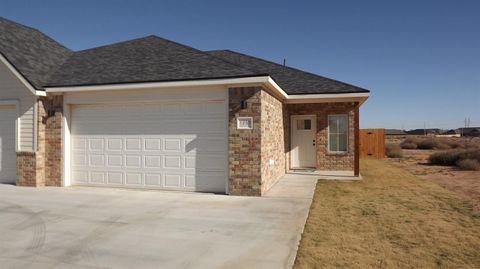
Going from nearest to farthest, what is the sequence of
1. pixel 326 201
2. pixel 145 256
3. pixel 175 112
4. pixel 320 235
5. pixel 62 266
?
pixel 62 266
pixel 145 256
pixel 320 235
pixel 326 201
pixel 175 112

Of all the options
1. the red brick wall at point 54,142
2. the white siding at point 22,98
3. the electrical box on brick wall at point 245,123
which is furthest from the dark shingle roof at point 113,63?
the electrical box on brick wall at point 245,123

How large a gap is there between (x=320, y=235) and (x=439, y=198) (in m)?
5.34

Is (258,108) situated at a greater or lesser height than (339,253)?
greater

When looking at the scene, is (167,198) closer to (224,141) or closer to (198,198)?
(198,198)

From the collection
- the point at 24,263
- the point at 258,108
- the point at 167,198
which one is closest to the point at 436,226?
the point at 258,108

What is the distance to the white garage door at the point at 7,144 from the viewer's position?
10977 mm

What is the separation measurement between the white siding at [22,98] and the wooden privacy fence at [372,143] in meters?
19.3

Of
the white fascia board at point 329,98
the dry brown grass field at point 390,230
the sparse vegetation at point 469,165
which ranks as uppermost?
the white fascia board at point 329,98

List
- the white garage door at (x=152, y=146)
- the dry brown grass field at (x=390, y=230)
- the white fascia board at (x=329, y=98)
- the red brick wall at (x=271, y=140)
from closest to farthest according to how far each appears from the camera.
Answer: the dry brown grass field at (x=390, y=230), the red brick wall at (x=271, y=140), the white garage door at (x=152, y=146), the white fascia board at (x=329, y=98)

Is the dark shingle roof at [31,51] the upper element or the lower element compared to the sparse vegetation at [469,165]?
upper

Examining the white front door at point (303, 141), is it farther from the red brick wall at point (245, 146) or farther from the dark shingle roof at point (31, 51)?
the dark shingle roof at point (31, 51)

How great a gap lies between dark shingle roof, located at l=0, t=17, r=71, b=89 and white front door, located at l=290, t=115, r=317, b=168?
10164 millimetres

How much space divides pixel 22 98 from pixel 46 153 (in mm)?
1957

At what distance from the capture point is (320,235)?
5613 mm
